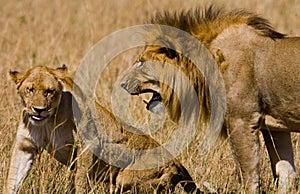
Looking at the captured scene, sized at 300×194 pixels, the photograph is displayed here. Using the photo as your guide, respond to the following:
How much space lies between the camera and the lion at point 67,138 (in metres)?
3.75

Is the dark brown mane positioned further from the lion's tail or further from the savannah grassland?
the lion's tail

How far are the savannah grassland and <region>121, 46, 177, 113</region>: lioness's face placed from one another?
49cm

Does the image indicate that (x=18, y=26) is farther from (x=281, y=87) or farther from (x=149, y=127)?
(x=281, y=87)

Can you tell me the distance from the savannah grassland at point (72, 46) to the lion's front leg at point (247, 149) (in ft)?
0.44

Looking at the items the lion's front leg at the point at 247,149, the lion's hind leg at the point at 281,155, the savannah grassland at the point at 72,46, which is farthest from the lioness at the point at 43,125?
A: the lion's hind leg at the point at 281,155

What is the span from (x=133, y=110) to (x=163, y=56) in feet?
3.62

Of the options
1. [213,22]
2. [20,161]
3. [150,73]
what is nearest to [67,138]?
[20,161]

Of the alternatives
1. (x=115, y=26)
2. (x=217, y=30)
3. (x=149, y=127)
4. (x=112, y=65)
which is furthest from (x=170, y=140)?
(x=115, y=26)

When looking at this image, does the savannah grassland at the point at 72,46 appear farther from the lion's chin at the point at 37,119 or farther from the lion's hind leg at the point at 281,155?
the lion's chin at the point at 37,119

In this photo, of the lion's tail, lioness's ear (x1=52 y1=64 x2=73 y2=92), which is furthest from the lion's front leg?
lioness's ear (x1=52 y1=64 x2=73 y2=92)

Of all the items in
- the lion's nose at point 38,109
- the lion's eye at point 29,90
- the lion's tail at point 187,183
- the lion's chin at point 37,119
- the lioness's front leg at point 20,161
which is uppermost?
the lion's eye at point 29,90

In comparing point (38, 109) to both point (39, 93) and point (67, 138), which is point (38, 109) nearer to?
point (39, 93)

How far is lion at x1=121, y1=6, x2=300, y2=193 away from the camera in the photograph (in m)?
4.29

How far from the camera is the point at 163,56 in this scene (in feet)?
15.2
